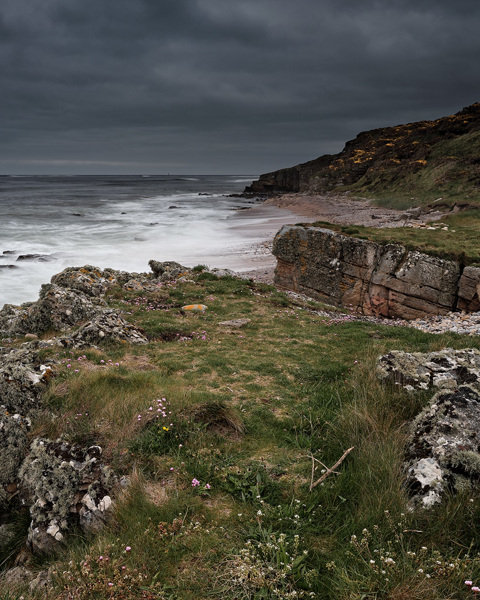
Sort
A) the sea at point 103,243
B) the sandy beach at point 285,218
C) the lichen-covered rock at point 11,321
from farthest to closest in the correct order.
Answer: the sandy beach at point 285,218 → the sea at point 103,243 → the lichen-covered rock at point 11,321

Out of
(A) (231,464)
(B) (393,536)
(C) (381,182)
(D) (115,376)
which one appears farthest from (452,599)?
(C) (381,182)

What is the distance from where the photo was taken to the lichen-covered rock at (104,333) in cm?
810

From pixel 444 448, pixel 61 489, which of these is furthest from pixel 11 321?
pixel 444 448

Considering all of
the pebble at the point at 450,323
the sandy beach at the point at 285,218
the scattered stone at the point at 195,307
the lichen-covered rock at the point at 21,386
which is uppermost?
the sandy beach at the point at 285,218

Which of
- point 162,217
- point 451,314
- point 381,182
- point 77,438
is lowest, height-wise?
point 451,314

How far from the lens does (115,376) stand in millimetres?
5977

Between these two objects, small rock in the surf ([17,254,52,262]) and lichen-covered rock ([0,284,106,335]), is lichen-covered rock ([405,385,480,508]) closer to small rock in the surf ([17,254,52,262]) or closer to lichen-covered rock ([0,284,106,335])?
lichen-covered rock ([0,284,106,335])

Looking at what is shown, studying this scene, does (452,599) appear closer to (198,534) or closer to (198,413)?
(198,534)

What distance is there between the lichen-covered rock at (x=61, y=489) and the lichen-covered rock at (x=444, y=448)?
312cm

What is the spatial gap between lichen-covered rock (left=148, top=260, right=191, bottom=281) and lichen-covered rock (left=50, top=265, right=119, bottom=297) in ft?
7.52

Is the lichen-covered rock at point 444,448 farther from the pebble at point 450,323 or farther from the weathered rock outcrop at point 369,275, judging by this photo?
the weathered rock outcrop at point 369,275

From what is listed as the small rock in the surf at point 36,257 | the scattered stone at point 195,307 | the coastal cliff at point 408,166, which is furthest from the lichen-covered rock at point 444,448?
the coastal cliff at point 408,166

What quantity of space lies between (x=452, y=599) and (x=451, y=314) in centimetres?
1426

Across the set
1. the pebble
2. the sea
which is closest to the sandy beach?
the sea
